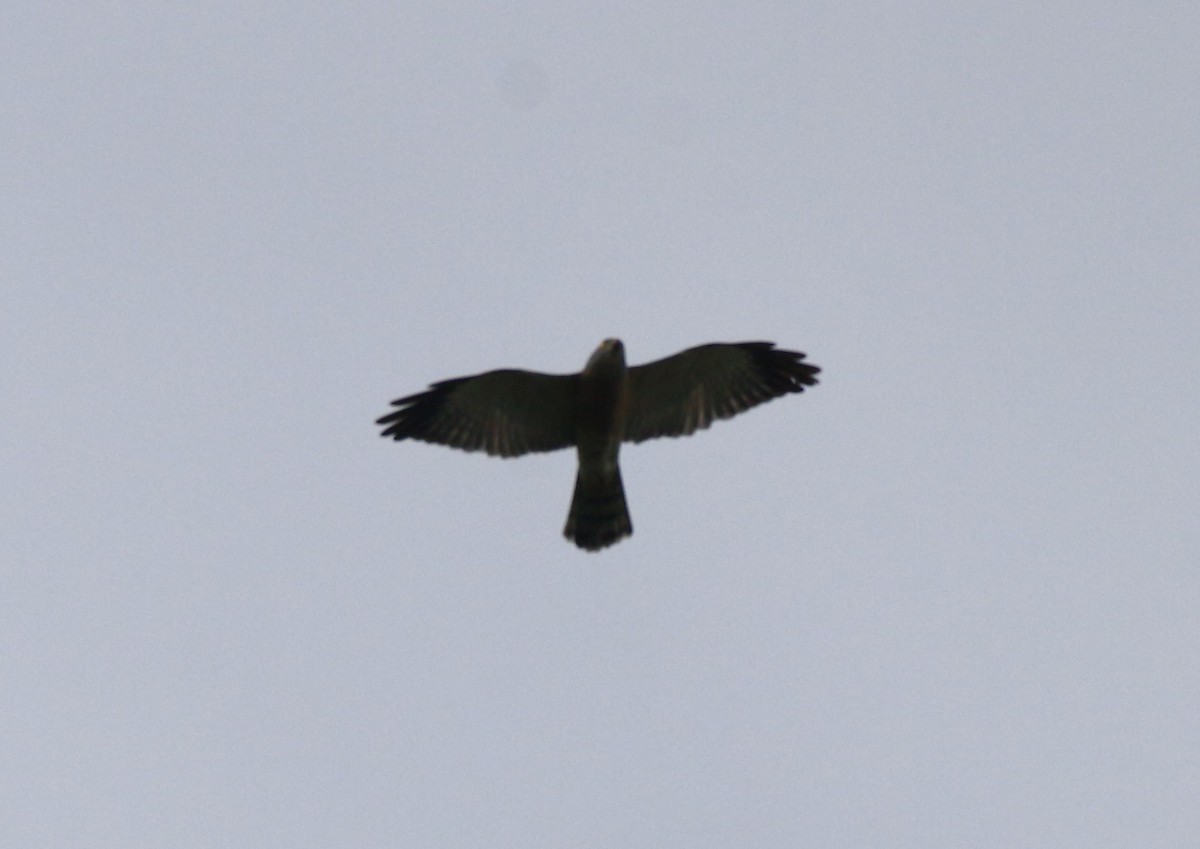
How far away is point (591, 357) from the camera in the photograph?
17.6 meters

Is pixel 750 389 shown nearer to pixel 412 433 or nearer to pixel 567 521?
pixel 567 521

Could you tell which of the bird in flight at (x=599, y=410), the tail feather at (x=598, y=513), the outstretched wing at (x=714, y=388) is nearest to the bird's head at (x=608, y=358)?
the bird in flight at (x=599, y=410)

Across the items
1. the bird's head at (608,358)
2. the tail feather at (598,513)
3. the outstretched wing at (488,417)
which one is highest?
the bird's head at (608,358)

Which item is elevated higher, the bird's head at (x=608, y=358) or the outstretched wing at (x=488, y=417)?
the bird's head at (x=608, y=358)

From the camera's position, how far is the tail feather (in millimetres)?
18203

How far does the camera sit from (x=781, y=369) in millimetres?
18344

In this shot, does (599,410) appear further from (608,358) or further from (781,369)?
(781,369)

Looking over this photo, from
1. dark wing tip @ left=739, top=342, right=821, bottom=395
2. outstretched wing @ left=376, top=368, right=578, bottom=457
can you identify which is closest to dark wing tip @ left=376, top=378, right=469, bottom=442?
outstretched wing @ left=376, top=368, right=578, bottom=457

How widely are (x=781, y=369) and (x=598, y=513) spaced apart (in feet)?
7.67

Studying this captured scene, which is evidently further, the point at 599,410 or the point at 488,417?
the point at 488,417

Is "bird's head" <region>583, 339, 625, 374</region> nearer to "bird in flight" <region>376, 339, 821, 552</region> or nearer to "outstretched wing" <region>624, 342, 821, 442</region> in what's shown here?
"bird in flight" <region>376, 339, 821, 552</region>

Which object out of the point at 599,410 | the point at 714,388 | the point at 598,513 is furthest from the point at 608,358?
the point at 598,513

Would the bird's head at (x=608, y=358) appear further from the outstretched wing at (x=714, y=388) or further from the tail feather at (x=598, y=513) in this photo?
the tail feather at (x=598, y=513)

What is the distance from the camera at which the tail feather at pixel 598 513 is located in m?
18.2
